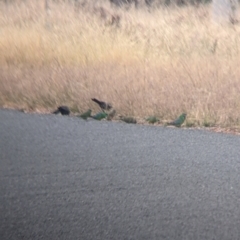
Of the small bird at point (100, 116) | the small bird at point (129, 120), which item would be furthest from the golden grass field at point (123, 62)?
the small bird at point (100, 116)

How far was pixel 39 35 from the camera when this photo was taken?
45.2 ft

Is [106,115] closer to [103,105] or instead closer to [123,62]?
[103,105]

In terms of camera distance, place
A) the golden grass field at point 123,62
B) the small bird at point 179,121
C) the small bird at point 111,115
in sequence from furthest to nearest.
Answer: the golden grass field at point 123,62
the small bird at point 111,115
the small bird at point 179,121

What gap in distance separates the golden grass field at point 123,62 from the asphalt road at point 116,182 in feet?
3.43

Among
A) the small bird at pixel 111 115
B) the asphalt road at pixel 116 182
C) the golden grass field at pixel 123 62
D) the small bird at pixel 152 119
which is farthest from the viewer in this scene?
the golden grass field at pixel 123 62

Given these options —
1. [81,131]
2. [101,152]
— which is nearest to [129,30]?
[81,131]

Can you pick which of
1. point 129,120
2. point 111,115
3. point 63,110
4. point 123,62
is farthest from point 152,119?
point 123,62

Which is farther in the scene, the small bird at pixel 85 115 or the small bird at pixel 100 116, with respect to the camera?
the small bird at pixel 85 115

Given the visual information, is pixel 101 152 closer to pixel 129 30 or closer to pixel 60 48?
pixel 60 48

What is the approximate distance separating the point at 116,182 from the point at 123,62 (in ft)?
18.9

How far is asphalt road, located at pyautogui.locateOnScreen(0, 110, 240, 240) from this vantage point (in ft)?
18.0

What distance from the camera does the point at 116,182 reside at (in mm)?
6445

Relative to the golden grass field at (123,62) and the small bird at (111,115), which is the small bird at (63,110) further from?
the small bird at (111,115)

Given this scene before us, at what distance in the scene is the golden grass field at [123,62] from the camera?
31.3 feet
